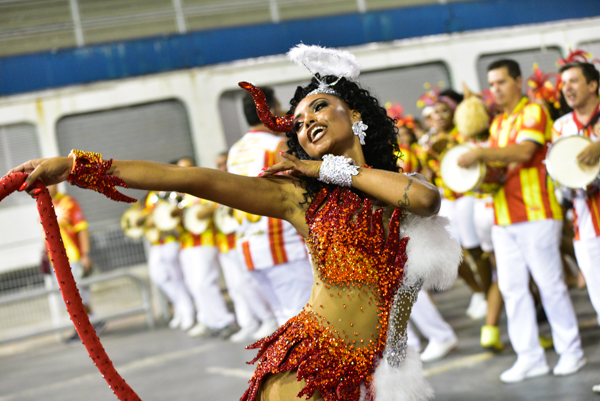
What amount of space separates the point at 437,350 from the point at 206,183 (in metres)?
3.30

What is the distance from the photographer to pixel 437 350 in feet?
15.0

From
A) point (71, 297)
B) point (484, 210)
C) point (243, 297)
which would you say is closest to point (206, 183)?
point (71, 297)

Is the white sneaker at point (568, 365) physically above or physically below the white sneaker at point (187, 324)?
below

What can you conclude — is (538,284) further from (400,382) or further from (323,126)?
(323,126)

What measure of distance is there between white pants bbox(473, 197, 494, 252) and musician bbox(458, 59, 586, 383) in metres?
1.04

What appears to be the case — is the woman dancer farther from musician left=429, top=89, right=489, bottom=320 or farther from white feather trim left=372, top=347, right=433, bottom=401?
musician left=429, top=89, right=489, bottom=320

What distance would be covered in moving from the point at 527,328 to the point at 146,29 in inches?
380

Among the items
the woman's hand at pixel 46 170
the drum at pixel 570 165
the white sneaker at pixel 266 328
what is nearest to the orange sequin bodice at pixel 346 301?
the woman's hand at pixel 46 170

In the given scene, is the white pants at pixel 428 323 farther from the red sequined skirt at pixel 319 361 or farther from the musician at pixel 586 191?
the red sequined skirt at pixel 319 361

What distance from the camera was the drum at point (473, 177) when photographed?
160 inches

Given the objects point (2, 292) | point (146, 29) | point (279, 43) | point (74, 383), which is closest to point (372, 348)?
point (74, 383)

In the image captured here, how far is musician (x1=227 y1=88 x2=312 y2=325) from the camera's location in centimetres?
429

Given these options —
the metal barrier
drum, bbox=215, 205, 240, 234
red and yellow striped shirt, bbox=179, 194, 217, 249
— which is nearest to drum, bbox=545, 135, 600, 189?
drum, bbox=215, 205, 240, 234

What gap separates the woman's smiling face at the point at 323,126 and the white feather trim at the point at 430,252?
36cm
